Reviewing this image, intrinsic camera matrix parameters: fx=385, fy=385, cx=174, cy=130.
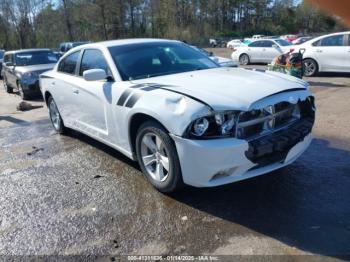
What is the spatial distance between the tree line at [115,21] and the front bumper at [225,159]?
47.1 metres

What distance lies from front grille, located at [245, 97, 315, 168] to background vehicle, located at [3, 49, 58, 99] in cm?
965

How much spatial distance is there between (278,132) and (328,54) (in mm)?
10169

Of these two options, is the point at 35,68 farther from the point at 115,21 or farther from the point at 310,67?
the point at 115,21

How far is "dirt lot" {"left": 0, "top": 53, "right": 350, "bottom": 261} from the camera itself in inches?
126

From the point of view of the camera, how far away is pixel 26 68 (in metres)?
12.4

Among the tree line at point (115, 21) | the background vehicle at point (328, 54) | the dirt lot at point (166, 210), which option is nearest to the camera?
the dirt lot at point (166, 210)

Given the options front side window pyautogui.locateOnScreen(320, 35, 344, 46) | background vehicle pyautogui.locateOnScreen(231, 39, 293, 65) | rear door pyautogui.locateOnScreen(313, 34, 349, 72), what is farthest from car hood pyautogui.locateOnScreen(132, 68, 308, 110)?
background vehicle pyautogui.locateOnScreen(231, 39, 293, 65)

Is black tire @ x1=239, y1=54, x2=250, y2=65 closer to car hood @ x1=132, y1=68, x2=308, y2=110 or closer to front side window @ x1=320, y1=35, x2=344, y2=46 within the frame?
front side window @ x1=320, y1=35, x2=344, y2=46

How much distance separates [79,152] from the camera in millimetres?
5902

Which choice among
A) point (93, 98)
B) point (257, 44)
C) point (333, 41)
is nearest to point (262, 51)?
point (257, 44)

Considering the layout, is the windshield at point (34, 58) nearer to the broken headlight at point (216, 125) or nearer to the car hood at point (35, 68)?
the car hood at point (35, 68)

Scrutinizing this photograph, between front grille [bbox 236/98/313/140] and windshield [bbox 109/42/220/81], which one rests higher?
windshield [bbox 109/42/220/81]

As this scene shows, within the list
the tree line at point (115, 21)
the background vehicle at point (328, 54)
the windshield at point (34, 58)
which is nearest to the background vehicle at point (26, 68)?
the windshield at point (34, 58)

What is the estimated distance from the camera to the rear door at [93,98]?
484cm
